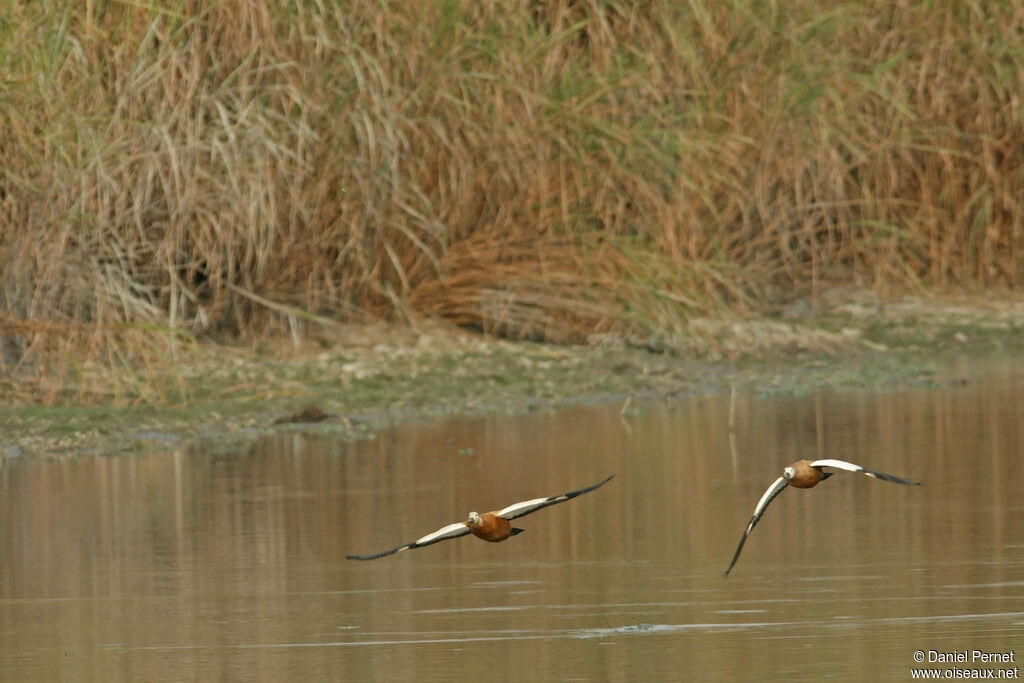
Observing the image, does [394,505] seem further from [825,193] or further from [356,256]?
[825,193]

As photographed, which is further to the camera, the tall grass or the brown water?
the tall grass

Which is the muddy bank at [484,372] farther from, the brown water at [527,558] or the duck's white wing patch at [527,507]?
the duck's white wing patch at [527,507]

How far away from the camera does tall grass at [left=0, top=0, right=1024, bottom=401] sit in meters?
10.3

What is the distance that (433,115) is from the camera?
38.2ft

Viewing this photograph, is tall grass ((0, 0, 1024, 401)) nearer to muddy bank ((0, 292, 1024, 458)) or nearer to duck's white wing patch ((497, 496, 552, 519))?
muddy bank ((0, 292, 1024, 458))

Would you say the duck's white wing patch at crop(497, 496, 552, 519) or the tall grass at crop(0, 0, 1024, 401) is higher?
the tall grass at crop(0, 0, 1024, 401)

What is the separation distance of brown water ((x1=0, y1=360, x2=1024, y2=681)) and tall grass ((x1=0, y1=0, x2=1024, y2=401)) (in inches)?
76.1

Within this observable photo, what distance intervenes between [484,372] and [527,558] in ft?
15.2

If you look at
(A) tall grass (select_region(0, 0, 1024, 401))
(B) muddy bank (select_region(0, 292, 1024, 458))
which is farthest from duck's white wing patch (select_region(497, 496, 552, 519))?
(A) tall grass (select_region(0, 0, 1024, 401))

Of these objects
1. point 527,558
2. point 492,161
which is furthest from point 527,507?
point 492,161

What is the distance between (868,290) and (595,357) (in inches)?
A: 112

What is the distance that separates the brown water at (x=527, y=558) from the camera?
4.93 meters

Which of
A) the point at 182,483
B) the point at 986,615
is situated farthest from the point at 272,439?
the point at 986,615

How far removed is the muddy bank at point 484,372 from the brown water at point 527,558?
1.50ft
